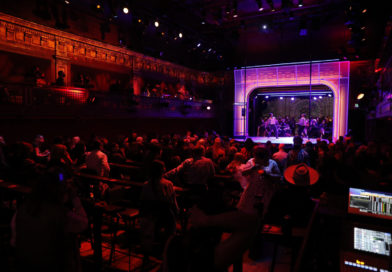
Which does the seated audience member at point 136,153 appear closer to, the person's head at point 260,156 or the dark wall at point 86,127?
the person's head at point 260,156

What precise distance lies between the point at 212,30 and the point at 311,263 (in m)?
14.2

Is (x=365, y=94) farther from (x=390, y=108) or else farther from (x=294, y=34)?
(x=294, y=34)

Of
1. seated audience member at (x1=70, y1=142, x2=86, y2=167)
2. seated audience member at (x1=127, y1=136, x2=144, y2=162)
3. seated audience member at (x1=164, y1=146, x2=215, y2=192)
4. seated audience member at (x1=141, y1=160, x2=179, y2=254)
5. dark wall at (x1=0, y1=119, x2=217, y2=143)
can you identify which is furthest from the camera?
dark wall at (x1=0, y1=119, x2=217, y2=143)

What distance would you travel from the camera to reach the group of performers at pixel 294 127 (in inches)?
616

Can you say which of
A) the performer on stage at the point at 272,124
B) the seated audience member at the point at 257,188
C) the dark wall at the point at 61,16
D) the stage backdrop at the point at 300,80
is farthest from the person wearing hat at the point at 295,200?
the performer on stage at the point at 272,124

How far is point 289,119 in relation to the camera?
1775cm

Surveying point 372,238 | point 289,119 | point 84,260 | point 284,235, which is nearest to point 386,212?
point 372,238

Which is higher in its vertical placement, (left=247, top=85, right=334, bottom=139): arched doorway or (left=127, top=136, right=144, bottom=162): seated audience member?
(left=247, top=85, right=334, bottom=139): arched doorway

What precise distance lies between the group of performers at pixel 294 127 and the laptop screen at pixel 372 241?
1385 cm

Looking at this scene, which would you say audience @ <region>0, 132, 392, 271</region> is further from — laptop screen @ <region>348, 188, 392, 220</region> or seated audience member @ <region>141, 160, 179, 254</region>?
laptop screen @ <region>348, 188, 392, 220</region>

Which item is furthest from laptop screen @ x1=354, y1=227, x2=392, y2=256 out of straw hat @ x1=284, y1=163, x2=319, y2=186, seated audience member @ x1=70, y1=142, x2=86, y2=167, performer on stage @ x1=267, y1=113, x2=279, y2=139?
performer on stage @ x1=267, y1=113, x2=279, y2=139

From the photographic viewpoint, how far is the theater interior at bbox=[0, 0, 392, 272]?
1996 millimetres

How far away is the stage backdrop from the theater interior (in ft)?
0.22

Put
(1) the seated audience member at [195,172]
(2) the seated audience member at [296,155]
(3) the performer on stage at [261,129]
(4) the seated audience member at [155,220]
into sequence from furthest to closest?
(3) the performer on stage at [261,129] < (2) the seated audience member at [296,155] < (1) the seated audience member at [195,172] < (4) the seated audience member at [155,220]
